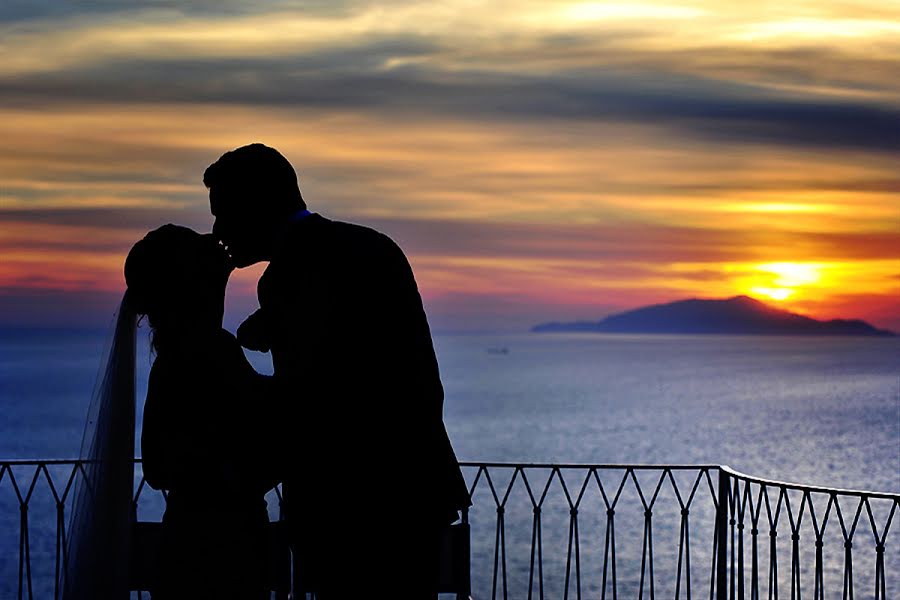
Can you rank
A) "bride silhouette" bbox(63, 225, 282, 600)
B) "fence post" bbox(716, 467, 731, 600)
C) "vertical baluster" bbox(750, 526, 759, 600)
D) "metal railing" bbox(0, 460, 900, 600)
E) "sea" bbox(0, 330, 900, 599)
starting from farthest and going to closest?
"sea" bbox(0, 330, 900, 599), "metal railing" bbox(0, 460, 900, 600), "fence post" bbox(716, 467, 731, 600), "vertical baluster" bbox(750, 526, 759, 600), "bride silhouette" bbox(63, 225, 282, 600)

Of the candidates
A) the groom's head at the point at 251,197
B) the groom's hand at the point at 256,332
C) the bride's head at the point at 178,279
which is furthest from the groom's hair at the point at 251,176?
the bride's head at the point at 178,279

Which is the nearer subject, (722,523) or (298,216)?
(298,216)

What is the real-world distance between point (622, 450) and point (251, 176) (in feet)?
242

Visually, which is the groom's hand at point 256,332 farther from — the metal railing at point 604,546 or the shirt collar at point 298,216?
the metal railing at point 604,546

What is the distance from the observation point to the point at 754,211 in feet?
247

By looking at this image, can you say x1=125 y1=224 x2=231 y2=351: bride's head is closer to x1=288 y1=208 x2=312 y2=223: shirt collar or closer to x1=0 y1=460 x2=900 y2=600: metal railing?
x1=288 y1=208 x2=312 y2=223: shirt collar

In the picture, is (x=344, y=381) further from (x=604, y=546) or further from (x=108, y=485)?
(x=604, y=546)

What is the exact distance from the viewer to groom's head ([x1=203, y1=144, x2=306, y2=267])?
330cm

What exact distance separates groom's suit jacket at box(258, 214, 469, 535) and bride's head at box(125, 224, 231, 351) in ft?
1.66

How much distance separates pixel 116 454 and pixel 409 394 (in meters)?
1.68

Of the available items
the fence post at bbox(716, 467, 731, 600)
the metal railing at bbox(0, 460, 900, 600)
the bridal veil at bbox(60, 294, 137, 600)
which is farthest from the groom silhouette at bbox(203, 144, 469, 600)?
the metal railing at bbox(0, 460, 900, 600)

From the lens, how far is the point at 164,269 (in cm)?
378

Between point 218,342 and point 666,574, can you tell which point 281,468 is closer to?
point 218,342

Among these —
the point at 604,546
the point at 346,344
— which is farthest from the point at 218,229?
the point at 604,546
